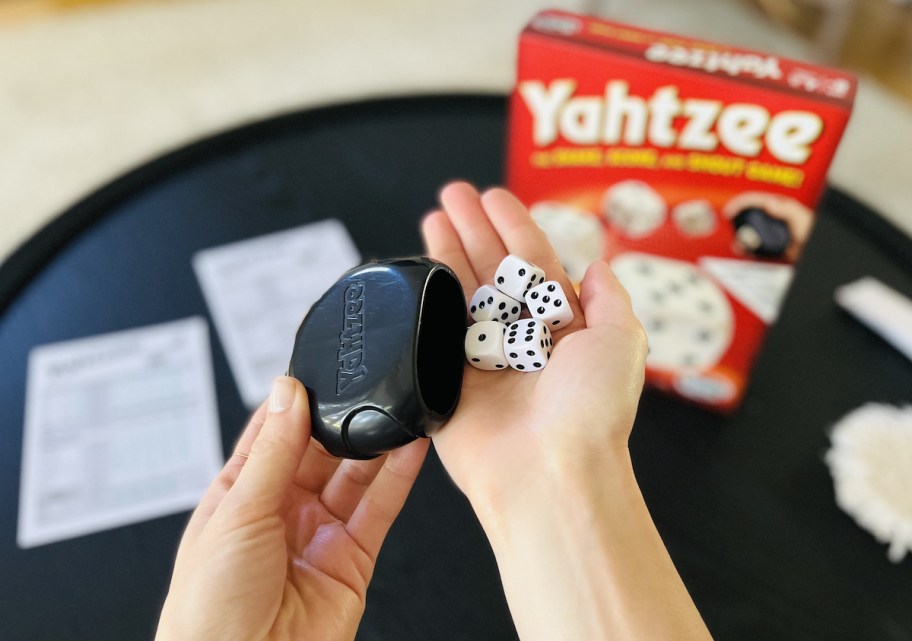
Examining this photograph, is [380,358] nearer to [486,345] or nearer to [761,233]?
[486,345]

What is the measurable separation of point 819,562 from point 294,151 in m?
1.13

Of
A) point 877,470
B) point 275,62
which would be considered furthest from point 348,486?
point 275,62

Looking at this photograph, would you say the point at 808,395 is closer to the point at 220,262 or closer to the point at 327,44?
the point at 220,262

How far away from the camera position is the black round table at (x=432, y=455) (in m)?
0.88

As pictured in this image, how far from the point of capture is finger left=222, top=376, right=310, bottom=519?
2.19 feet

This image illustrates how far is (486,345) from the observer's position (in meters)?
0.77

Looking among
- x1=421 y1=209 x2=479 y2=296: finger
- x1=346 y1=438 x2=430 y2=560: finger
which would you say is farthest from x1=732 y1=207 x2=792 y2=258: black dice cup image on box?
x1=346 y1=438 x2=430 y2=560: finger

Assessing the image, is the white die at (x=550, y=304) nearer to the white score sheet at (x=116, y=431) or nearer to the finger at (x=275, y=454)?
the finger at (x=275, y=454)

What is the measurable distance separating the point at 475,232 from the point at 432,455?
0.31 metres

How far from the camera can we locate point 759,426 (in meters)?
1.04

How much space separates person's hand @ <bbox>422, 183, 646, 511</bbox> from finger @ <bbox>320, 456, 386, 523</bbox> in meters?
0.09

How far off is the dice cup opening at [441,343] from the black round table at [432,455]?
0.25m

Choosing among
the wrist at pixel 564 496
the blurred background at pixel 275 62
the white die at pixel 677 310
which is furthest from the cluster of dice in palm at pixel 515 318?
the blurred background at pixel 275 62

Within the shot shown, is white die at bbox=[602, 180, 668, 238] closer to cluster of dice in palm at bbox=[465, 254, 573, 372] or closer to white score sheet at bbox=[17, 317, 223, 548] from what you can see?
cluster of dice in palm at bbox=[465, 254, 573, 372]
